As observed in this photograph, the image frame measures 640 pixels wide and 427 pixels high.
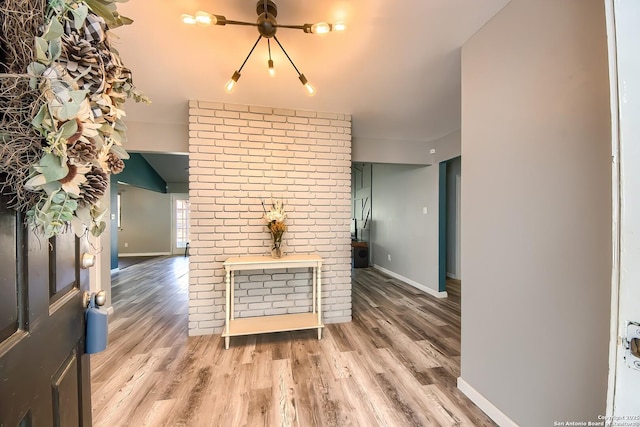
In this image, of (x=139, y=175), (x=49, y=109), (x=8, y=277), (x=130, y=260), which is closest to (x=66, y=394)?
(x=8, y=277)

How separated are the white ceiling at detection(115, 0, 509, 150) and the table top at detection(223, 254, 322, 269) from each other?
5.43 ft

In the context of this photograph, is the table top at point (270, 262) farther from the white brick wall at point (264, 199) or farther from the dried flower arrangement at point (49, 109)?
the dried flower arrangement at point (49, 109)

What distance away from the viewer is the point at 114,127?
29.9 inches

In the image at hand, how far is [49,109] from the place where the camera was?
0.48 m

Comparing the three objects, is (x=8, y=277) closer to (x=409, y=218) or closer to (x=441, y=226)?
(x=441, y=226)

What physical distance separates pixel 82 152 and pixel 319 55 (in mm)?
1717

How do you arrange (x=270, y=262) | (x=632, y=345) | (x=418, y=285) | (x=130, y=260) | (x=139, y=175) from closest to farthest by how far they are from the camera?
(x=632, y=345) < (x=270, y=262) < (x=418, y=285) < (x=139, y=175) < (x=130, y=260)

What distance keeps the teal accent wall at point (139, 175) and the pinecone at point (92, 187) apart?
15.9 ft

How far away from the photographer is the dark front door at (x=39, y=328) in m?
0.50

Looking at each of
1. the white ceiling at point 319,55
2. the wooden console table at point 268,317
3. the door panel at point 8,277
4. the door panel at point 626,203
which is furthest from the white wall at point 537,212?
the door panel at point 8,277

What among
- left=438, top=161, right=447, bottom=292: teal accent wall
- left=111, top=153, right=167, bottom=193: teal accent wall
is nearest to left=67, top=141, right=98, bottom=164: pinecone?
left=438, top=161, right=447, bottom=292: teal accent wall

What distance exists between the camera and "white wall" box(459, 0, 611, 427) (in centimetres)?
105

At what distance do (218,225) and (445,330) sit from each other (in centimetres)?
275

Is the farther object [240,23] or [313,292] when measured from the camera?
[313,292]
